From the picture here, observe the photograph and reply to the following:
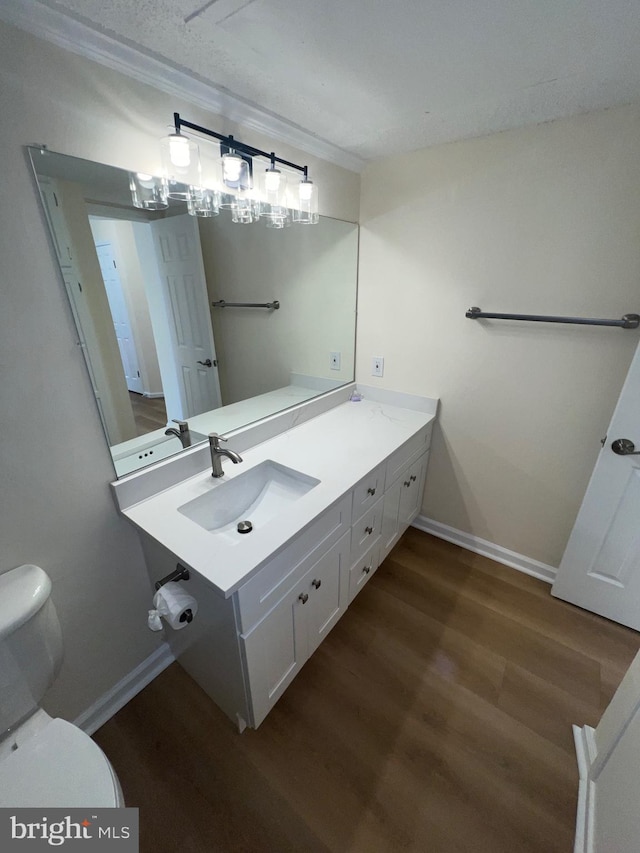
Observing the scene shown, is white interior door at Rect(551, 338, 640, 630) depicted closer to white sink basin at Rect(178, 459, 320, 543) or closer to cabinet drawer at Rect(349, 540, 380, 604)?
cabinet drawer at Rect(349, 540, 380, 604)

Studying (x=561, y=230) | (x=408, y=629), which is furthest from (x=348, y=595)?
(x=561, y=230)

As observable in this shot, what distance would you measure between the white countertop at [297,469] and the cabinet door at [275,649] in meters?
0.23

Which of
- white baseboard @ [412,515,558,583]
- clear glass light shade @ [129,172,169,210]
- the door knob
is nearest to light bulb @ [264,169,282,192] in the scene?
clear glass light shade @ [129,172,169,210]

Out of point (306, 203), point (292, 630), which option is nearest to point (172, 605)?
point (292, 630)

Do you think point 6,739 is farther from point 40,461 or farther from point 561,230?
point 561,230

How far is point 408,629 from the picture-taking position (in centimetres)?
159

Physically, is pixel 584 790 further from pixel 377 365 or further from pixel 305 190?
pixel 305 190

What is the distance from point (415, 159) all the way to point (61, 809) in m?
2.49

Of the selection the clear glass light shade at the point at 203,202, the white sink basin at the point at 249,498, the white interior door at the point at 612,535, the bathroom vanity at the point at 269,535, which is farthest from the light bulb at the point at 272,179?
the white interior door at the point at 612,535

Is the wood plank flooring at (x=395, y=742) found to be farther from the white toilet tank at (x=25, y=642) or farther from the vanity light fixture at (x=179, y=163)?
the vanity light fixture at (x=179, y=163)

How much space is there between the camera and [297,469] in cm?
137

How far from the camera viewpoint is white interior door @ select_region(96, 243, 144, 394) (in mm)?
1037

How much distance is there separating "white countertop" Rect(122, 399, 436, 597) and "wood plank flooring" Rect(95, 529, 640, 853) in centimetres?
80

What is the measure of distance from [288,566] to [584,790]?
116cm
